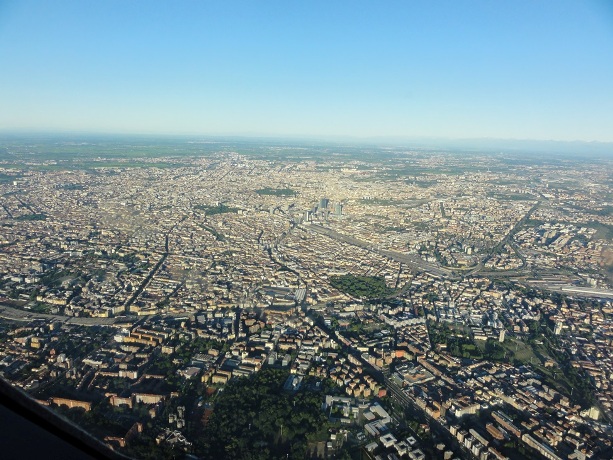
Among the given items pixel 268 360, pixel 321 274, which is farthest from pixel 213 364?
pixel 321 274

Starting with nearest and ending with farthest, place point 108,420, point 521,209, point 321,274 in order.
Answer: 1. point 108,420
2. point 321,274
3. point 521,209

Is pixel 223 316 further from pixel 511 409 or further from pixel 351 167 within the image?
pixel 351 167

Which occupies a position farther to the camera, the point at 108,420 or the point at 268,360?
the point at 268,360

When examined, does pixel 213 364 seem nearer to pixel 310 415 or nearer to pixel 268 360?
pixel 268 360

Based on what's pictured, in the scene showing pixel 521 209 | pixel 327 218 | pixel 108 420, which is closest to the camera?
pixel 108 420

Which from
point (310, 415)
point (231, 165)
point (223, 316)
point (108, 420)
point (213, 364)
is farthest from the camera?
point (231, 165)

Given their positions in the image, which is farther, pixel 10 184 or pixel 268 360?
pixel 10 184

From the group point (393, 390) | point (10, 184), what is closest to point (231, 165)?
point (10, 184)

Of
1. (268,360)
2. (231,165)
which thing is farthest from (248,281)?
(231,165)

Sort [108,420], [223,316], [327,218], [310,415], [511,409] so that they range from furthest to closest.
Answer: [327,218]
[223,316]
[511,409]
[310,415]
[108,420]
